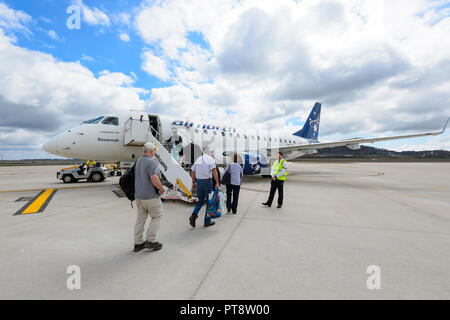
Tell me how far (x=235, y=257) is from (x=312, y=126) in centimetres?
2261

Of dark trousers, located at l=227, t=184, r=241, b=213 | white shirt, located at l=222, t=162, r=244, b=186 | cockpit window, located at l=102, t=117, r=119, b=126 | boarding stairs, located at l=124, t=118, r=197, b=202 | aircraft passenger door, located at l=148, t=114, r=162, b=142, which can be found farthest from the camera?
aircraft passenger door, located at l=148, t=114, r=162, b=142

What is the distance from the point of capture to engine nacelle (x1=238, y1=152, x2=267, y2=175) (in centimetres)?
1072

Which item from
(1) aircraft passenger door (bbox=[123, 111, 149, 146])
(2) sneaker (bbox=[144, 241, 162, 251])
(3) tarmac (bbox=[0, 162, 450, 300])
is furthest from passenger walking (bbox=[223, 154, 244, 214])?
(1) aircraft passenger door (bbox=[123, 111, 149, 146])

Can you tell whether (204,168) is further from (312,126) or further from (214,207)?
(312,126)

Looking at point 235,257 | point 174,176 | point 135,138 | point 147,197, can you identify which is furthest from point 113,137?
point 235,257

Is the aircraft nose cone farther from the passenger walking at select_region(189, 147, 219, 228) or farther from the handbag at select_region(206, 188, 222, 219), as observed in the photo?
the handbag at select_region(206, 188, 222, 219)

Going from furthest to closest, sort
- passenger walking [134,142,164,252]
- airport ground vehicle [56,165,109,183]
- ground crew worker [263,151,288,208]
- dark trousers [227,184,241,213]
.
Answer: airport ground vehicle [56,165,109,183], ground crew worker [263,151,288,208], dark trousers [227,184,241,213], passenger walking [134,142,164,252]

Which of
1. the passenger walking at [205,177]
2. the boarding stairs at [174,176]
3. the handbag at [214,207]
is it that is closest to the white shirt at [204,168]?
the passenger walking at [205,177]

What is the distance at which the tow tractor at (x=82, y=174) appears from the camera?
1220cm

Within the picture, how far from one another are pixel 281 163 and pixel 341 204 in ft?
8.02

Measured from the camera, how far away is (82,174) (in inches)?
502

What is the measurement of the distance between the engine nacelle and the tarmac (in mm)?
5510

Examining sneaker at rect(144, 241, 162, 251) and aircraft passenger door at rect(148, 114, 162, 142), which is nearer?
sneaker at rect(144, 241, 162, 251)

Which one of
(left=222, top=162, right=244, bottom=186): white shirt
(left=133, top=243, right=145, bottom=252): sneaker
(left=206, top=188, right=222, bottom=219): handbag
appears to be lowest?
(left=133, top=243, right=145, bottom=252): sneaker
